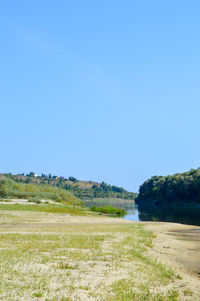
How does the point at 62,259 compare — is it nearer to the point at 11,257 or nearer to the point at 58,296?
the point at 11,257

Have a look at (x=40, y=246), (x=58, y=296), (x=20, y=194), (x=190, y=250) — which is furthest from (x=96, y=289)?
(x=20, y=194)

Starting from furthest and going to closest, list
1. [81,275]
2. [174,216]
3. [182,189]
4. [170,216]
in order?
[182,189] → [170,216] → [174,216] → [81,275]

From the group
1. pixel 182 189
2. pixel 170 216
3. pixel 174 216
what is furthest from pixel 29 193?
pixel 182 189

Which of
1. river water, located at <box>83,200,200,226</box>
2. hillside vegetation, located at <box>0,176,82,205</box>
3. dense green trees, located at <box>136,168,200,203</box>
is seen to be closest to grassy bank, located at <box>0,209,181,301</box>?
river water, located at <box>83,200,200,226</box>

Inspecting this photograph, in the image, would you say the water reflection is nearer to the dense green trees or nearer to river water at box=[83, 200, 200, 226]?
river water at box=[83, 200, 200, 226]

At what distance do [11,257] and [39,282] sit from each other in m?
4.37

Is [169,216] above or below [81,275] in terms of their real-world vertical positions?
above

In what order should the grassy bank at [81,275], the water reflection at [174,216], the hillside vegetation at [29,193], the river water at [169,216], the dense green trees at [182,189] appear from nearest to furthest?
the grassy bank at [81,275] < the water reflection at [174,216] < the river water at [169,216] < the hillside vegetation at [29,193] < the dense green trees at [182,189]

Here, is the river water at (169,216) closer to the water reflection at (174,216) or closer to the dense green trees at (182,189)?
the water reflection at (174,216)

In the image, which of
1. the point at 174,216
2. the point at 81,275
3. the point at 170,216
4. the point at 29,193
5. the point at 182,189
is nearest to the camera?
the point at 81,275

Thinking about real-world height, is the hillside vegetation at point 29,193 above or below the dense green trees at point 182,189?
below

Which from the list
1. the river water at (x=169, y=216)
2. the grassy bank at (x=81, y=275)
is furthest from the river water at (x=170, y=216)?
the grassy bank at (x=81, y=275)

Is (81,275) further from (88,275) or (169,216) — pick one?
(169,216)

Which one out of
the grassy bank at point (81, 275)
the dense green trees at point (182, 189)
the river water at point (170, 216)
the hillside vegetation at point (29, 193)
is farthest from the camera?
the dense green trees at point (182, 189)
